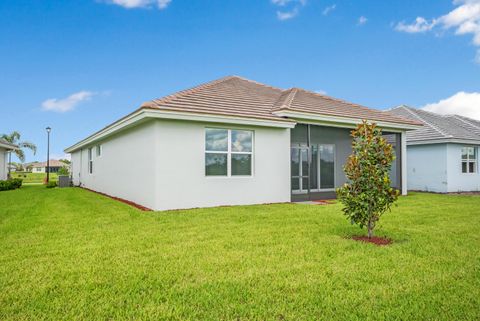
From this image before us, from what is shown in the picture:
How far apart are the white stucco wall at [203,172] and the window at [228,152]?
185mm

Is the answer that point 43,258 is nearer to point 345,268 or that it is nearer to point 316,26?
point 345,268

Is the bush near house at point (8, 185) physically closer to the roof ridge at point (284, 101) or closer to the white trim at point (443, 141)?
the roof ridge at point (284, 101)

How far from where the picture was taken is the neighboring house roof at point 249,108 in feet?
33.1

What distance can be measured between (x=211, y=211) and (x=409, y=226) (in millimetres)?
5275

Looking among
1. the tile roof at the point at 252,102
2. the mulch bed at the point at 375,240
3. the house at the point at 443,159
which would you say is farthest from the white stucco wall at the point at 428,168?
the mulch bed at the point at 375,240

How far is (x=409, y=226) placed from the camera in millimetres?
7375

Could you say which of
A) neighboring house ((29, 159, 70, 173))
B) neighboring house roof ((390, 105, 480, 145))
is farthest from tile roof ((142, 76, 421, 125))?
neighboring house ((29, 159, 70, 173))

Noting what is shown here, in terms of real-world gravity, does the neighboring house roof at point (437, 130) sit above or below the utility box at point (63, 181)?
above

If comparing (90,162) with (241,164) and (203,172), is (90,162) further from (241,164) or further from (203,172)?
(241,164)

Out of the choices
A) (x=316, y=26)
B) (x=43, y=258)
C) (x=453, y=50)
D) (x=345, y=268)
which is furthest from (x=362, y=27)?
(x=43, y=258)

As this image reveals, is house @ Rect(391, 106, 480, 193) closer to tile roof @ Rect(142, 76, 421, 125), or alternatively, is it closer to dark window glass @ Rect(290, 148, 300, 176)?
tile roof @ Rect(142, 76, 421, 125)

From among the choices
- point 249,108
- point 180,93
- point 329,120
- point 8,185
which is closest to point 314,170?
point 329,120

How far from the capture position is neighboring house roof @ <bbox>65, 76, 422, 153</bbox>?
10.1 m

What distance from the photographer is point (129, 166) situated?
1244 centimetres
